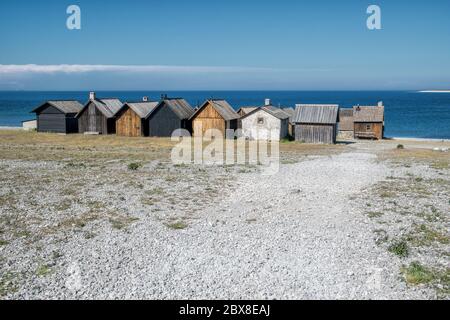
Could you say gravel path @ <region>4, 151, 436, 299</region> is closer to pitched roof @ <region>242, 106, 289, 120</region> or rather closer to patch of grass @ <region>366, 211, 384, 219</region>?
patch of grass @ <region>366, 211, 384, 219</region>

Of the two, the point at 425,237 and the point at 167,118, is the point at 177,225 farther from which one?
the point at 167,118

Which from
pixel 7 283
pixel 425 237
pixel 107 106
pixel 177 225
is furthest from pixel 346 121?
pixel 7 283

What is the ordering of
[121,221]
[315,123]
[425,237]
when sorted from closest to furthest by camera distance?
[425,237] → [121,221] → [315,123]

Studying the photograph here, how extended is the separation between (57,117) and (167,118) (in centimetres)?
1535

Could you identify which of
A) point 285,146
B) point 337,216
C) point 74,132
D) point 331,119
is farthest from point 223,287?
point 74,132

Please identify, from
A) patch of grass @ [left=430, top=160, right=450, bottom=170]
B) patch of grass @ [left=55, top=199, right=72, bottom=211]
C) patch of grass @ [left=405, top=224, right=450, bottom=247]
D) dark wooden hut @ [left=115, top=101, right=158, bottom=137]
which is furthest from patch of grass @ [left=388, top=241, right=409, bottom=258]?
dark wooden hut @ [left=115, top=101, right=158, bottom=137]

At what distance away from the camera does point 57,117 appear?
58.9 m

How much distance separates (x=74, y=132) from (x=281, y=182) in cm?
3983

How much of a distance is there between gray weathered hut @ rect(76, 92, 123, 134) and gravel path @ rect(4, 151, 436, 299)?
3803 centimetres

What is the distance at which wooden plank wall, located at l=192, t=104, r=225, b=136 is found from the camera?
171 feet

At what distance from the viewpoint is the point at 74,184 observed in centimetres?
2608

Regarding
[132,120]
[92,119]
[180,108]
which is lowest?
[132,120]

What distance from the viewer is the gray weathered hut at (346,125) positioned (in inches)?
2347

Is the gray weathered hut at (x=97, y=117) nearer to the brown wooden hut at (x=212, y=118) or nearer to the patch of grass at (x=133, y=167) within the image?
the brown wooden hut at (x=212, y=118)
